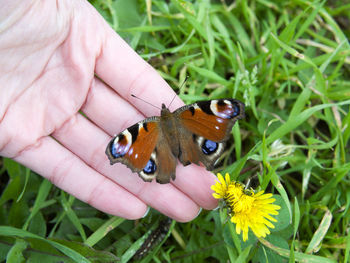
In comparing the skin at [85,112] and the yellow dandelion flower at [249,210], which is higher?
the skin at [85,112]

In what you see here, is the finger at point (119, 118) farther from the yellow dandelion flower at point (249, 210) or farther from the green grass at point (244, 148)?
the yellow dandelion flower at point (249, 210)

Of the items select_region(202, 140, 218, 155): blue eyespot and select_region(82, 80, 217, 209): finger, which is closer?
select_region(202, 140, 218, 155): blue eyespot

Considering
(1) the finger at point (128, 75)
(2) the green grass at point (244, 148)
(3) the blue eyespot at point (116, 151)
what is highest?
(1) the finger at point (128, 75)

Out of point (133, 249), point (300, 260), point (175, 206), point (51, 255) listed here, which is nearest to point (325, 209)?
point (300, 260)

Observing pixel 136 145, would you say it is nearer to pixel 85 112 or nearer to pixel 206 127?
pixel 206 127

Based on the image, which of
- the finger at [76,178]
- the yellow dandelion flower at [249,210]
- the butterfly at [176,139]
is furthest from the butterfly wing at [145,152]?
the yellow dandelion flower at [249,210]

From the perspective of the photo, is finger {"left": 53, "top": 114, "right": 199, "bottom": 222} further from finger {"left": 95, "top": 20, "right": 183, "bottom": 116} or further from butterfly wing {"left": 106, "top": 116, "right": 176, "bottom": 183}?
finger {"left": 95, "top": 20, "right": 183, "bottom": 116}

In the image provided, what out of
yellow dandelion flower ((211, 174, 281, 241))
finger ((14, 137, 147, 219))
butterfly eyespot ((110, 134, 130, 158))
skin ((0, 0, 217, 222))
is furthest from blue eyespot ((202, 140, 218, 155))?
finger ((14, 137, 147, 219))
